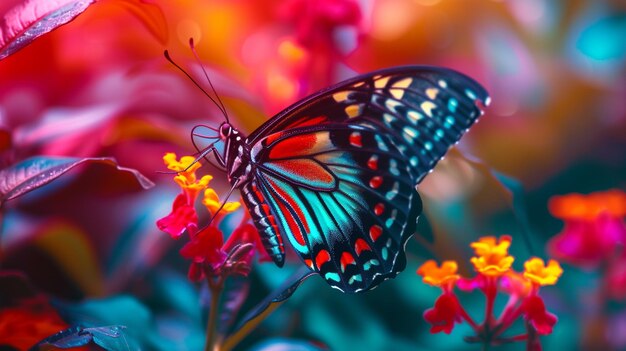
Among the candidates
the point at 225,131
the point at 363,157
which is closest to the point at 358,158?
the point at 363,157

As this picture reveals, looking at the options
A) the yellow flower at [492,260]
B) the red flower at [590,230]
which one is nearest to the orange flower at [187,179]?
the yellow flower at [492,260]

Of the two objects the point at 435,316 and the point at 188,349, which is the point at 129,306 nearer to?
the point at 188,349

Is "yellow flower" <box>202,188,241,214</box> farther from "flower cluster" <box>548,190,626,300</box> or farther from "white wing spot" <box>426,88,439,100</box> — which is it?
Answer: "flower cluster" <box>548,190,626,300</box>

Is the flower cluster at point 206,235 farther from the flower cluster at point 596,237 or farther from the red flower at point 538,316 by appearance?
the flower cluster at point 596,237

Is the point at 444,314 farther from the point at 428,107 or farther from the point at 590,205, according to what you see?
the point at 590,205

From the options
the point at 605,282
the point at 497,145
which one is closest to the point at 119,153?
the point at 497,145

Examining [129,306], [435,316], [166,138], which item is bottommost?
[435,316]
